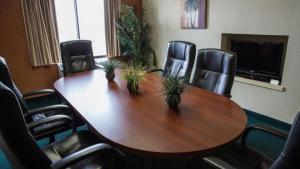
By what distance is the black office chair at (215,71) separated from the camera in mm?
2020

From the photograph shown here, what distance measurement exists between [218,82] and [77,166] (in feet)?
4.74

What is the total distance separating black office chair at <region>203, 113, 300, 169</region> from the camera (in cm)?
77

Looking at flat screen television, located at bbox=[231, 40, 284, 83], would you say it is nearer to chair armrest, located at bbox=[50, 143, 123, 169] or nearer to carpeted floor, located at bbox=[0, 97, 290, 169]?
carpeted floor, located at bbox=[0, 97, 290, 169]

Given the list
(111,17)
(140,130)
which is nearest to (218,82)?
(140,130)

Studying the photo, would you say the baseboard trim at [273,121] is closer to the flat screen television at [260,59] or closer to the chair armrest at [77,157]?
the flat screen television at [260,59]

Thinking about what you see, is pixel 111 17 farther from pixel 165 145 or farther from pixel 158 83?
pixel 165 145

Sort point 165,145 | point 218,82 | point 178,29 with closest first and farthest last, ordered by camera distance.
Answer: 1. point 165,145
2. point 218,82
3. point 178,29

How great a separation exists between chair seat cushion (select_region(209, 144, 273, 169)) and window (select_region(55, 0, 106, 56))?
3.65 meters

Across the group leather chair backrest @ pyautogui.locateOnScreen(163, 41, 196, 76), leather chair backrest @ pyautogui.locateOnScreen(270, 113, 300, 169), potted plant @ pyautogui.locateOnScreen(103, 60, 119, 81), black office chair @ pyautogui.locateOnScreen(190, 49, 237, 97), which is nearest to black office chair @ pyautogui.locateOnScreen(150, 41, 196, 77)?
leather chair backrest @ pyautogui.locateOnScreen(163, 41, 196, 76)

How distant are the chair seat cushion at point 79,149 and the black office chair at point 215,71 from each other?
1.20 meters

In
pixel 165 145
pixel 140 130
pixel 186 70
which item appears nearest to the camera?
pixel 165 145

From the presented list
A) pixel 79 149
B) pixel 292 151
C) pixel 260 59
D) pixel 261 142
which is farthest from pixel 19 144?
pixel 260 59

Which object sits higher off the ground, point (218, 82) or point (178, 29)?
point (178, 29)

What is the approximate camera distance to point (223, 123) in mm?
1376
